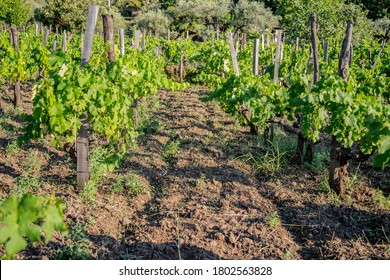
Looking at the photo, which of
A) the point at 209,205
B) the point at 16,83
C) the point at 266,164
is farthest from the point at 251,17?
the point at 209,205

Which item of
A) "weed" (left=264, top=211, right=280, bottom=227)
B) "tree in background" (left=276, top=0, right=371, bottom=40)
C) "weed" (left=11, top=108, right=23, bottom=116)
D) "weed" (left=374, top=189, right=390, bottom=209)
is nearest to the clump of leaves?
"weed" (left=264, top=211, right=280, bottom=227)

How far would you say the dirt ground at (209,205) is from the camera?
399 cm

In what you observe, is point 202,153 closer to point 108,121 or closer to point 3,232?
point 108,121

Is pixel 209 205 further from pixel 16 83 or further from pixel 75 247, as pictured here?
pixel 16 83

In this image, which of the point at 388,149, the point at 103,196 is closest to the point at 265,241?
the point at 388,149

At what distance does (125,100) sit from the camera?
16.3 feet

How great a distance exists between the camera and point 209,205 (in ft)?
16.0

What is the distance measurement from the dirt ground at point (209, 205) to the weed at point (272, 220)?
0.03ft

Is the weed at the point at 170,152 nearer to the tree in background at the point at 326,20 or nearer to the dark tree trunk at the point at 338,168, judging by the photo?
the dark tree trunk at the point at 338,168

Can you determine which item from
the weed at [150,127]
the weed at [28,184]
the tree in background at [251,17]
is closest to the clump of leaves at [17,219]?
the weed at [28,184]

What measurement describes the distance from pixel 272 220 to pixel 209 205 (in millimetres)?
798

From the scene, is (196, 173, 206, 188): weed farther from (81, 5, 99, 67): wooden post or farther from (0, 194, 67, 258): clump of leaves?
(0, 194, 67, 258): clump of leaves

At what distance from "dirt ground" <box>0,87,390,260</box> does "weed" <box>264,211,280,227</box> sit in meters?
0.01

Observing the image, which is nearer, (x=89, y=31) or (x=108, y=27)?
(x=89, y=31)
